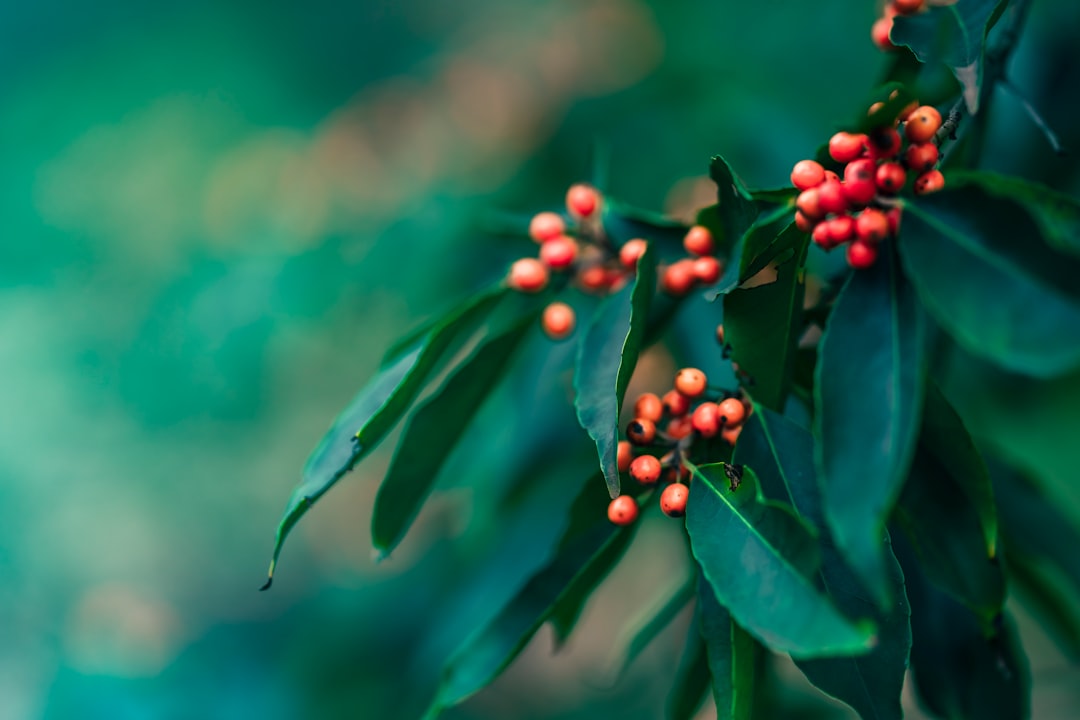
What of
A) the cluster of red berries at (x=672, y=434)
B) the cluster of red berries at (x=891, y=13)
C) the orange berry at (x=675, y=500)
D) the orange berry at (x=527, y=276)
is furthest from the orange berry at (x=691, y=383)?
the cluster of red berries at (x=891, y=13)

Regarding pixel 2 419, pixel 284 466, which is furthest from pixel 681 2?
pixel 2 419

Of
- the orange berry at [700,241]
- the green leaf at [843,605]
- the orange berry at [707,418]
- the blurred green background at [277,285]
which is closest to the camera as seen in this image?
the green leaf at [843,605]

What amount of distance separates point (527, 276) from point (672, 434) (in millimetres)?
227

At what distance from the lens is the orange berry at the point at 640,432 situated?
0.65 meters

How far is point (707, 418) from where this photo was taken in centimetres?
64

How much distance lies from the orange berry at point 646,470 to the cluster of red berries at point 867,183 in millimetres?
192

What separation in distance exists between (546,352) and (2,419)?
1.64 metres

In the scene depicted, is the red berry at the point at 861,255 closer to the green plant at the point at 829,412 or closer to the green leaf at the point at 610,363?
the green plant at the point at 829,412

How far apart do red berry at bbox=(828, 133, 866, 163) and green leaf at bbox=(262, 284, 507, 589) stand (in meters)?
0.32

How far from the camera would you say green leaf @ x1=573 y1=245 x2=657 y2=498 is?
21.6 inches

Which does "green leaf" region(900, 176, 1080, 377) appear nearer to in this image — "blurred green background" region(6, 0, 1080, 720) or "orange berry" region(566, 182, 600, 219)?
"orange berry" region(566, 182, 600, 219)

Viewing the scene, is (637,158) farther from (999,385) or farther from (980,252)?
(980,252)

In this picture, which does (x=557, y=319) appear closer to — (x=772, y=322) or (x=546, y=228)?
(x=546, y=228)

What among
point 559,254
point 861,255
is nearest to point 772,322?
point 861,255
